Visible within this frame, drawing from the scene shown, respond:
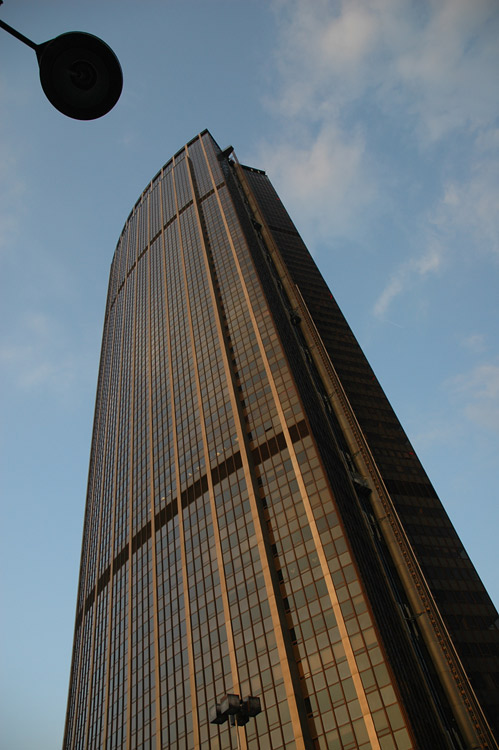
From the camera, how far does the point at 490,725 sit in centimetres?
6150

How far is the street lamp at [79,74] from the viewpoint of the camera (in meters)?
11.7

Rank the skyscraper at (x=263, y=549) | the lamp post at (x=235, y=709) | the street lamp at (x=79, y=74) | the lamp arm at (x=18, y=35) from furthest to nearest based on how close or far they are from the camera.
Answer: the skyscraper at (x=263, y=549), the lamp post at (x=235, y=709), the street lamp at (x=79, y=74), the lamp arm at (x=18, y=35)

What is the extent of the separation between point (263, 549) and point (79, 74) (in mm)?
59631

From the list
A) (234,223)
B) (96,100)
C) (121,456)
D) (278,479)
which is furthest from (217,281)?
(96,100)

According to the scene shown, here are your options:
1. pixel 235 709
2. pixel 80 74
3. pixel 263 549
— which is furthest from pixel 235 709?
pixel 263 549

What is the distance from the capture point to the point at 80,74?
12.3 meters

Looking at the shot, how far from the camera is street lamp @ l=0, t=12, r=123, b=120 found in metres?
11.7

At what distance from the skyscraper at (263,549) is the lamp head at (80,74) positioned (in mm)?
38715

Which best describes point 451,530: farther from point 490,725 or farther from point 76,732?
point 76,732

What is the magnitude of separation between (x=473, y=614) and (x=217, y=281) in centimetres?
7118

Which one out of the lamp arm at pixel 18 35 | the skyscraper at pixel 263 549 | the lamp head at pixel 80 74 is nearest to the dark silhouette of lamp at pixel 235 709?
the skyscraper at pixel 263 549

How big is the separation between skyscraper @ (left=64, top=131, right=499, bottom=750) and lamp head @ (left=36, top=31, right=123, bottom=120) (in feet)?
127

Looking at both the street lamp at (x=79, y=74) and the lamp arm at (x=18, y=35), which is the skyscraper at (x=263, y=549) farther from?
the lamp arm at (x=18, y=35)

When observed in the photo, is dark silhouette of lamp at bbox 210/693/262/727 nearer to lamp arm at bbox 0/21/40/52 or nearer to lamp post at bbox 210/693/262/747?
lamp post at bbox 210/693/262/747
